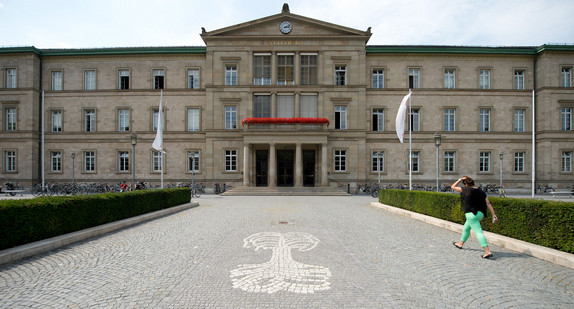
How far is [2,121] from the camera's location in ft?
110

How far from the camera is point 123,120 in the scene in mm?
34312

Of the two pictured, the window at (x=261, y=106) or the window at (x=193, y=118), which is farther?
the window at (x=193, y=118)

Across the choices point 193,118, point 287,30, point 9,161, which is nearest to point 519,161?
point 287,30

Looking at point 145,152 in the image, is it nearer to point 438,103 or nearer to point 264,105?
point 264,105

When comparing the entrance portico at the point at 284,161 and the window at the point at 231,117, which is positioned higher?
the window at the point at 231,117

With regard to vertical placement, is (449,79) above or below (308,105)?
above

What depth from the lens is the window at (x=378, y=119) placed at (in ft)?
110

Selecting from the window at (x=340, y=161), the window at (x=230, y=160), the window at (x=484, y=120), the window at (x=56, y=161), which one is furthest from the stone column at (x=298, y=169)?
the window at (x=56, y=161)

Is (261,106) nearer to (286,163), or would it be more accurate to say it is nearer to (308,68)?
(308,68)

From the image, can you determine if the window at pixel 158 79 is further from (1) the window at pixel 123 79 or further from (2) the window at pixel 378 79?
(2) the window at pixel 378 79

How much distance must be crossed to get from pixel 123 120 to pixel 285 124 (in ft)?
61.7

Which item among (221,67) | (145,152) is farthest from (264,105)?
(145,152)

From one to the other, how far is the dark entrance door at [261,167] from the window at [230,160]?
240cm

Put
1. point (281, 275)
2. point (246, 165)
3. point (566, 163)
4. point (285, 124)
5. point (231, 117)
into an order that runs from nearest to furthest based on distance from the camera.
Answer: point (281, 275) < point (285, 124) < point (246, 165) < point (566, 163) < point (231, 117)
